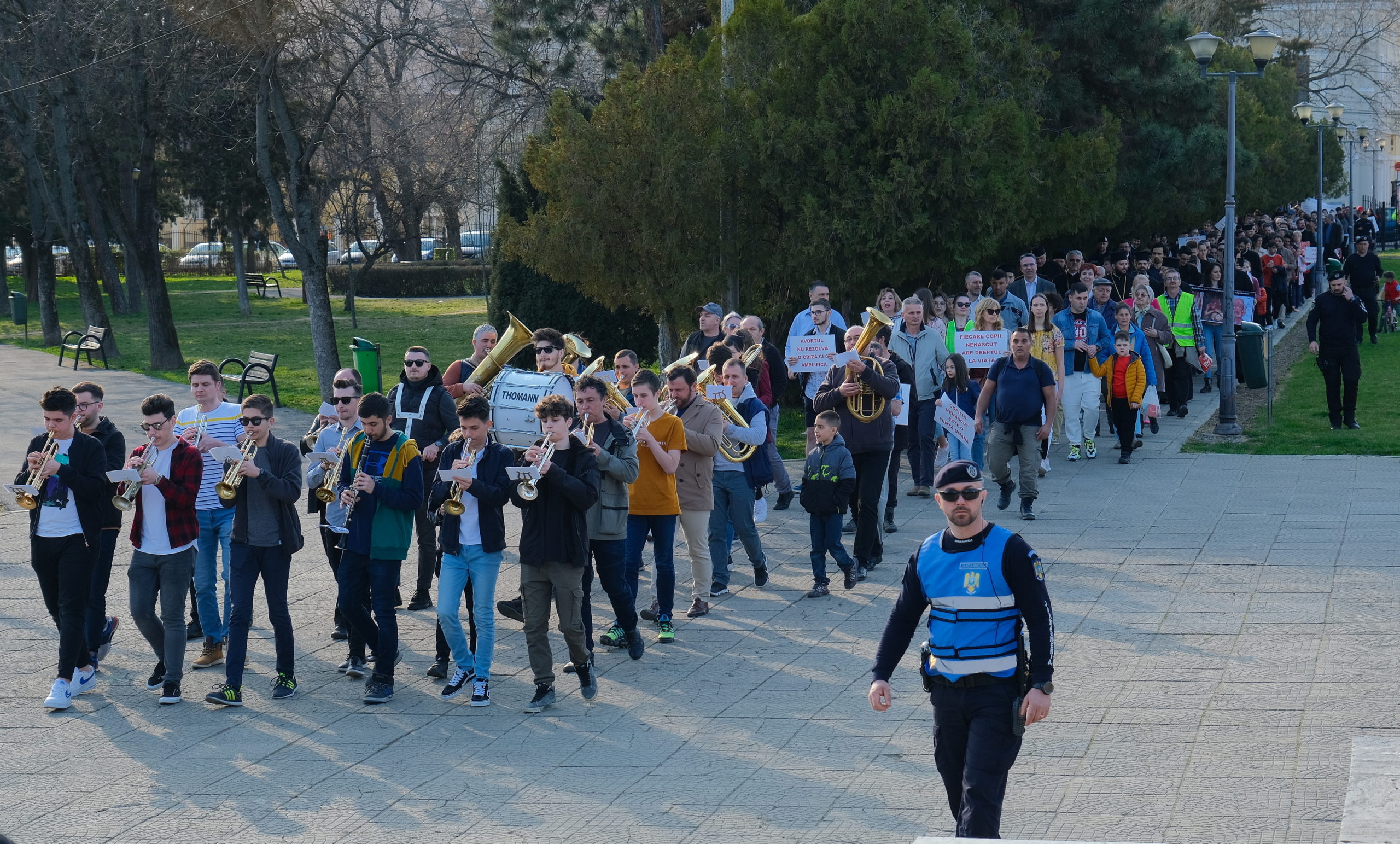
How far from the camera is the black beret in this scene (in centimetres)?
525

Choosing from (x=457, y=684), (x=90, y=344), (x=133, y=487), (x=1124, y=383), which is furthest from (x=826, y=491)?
(x=90, y=344)

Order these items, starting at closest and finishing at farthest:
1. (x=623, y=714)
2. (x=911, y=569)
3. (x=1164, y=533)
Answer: (x=911, y=569), (x=623, y=714), (x=1164, y=533)

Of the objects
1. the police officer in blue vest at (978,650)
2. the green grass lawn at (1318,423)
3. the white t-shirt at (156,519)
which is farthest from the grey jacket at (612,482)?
the green grass lawn at (1318,423)

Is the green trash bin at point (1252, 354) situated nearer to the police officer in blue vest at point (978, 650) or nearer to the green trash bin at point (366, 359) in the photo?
the green trash bin at point (366, 359)

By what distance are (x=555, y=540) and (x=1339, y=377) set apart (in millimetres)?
12816

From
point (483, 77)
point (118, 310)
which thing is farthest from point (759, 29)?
point (118, 310)

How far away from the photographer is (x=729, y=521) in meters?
10.4

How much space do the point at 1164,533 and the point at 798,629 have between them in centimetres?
405

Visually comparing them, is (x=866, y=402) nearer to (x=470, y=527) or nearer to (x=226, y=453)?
(x=470, y=527)

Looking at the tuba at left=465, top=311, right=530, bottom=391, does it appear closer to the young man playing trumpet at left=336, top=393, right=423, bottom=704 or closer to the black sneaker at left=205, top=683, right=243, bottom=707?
the young man playing trumpet at left=336, top=393, right=423, bottom=704

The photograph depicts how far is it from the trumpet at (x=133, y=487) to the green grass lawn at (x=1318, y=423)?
38.1ft

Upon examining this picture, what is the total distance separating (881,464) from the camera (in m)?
10.9

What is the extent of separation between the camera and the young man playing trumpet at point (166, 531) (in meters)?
8.20

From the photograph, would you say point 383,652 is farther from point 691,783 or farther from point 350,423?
point 691,783
